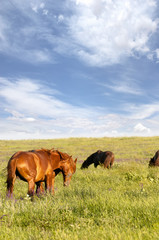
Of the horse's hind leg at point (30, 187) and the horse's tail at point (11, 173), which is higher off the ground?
the horse's tail at point (11, 173)

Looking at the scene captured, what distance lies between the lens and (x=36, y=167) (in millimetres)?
5504

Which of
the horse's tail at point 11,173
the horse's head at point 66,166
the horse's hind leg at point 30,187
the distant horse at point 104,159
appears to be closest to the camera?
the horse's tail at point 11,173

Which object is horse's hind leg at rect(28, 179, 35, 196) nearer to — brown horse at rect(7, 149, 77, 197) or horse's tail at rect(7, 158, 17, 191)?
brown horse at rect(7, 149, 77, 197)

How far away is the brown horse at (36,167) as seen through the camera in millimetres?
5098

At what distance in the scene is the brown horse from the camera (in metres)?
5.10

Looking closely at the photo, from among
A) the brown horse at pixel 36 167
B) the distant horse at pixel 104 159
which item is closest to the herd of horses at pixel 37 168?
the brown horse at pixel 36 167

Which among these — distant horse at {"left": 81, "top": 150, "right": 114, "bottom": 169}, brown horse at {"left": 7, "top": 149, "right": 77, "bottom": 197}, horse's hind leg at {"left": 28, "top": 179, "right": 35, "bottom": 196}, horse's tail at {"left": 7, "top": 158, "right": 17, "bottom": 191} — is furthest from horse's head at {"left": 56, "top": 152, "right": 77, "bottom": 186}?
distant horse at {"left": 81, "top": 150, "right": 114, "bottom": 169}

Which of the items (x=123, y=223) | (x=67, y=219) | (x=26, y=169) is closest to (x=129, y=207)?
(x=123, y=223)

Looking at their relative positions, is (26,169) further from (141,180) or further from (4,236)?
(141,180)

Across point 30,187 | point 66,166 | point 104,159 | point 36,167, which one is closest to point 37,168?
point 36,167

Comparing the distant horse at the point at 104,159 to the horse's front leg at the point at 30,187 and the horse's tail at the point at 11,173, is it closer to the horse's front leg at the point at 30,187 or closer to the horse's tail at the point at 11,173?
the horse's front leg at the point at 30,187

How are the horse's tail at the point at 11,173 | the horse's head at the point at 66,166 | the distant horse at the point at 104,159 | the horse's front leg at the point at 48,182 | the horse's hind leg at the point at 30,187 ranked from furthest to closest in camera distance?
the distant horse at the point at 104,159 → the horse's head at the point at 66,166 → the horse's front leg at the point at 48,182 → the horse's hind leg at the point at 30,187 → the horse's tail at the point at 11,173

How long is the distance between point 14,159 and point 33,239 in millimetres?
2506

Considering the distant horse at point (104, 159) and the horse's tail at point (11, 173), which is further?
the distant horse at point (104, 159)
